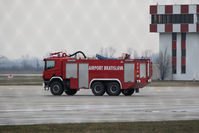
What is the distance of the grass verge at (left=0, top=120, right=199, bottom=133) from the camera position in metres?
13.2

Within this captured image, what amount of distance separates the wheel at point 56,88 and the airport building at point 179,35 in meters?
57.7

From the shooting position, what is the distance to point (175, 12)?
8856 cm

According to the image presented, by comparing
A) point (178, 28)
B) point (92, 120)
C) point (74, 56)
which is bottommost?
point (92, 120)

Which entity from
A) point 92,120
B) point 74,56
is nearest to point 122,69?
point 74,56

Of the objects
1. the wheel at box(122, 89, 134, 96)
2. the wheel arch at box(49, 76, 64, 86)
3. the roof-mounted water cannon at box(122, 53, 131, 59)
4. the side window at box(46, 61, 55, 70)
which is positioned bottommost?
the wheel at box(122, 89, 134, 96)

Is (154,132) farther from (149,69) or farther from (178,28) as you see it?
(178,28)

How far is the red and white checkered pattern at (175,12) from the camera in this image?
3455 inches

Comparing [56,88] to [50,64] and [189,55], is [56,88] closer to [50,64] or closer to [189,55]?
[50,64]

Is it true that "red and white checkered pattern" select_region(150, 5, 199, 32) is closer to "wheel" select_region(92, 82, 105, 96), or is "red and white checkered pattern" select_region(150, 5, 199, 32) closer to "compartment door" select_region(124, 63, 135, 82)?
"compartment door" select_region(124, 63, 135, 82)

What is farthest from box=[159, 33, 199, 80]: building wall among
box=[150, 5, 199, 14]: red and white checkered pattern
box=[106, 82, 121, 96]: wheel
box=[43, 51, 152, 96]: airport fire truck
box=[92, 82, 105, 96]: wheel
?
box=[92, 82, 105, 96]: wheel

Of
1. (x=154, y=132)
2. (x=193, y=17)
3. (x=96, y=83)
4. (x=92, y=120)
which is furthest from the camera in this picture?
(x=193, y=17)

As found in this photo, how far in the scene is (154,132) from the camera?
13.0m

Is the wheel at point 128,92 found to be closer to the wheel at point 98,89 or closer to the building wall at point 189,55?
the wheel at point 98,89

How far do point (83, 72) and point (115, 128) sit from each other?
20449 millimetres
